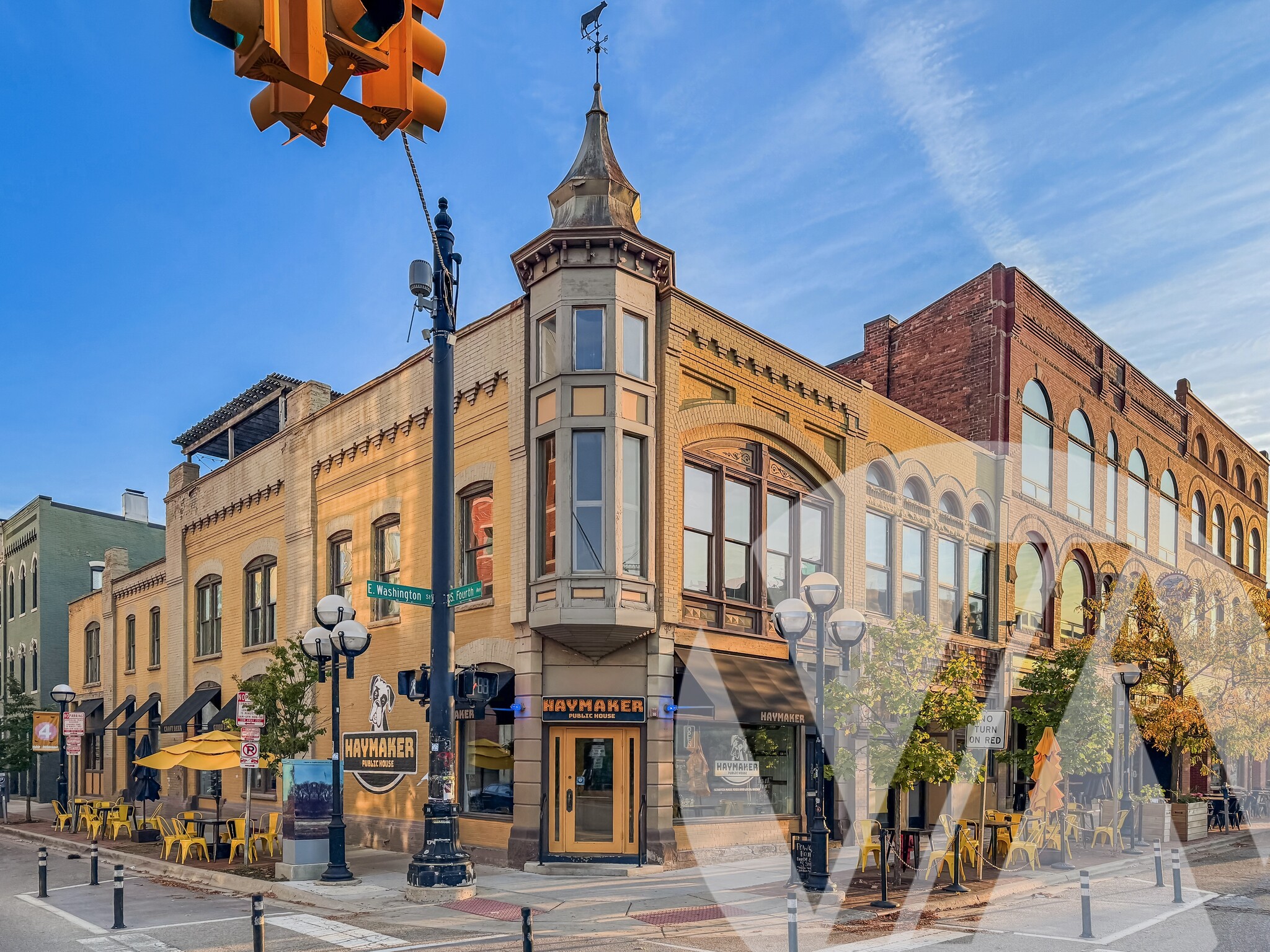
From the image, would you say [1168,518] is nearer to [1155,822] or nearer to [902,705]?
[1155,822]

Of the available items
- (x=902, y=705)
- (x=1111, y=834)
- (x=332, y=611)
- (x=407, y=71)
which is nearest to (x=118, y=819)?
(x=332, y=611)

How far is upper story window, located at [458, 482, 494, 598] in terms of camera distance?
1998 cm

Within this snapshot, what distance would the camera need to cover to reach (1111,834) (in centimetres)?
2208

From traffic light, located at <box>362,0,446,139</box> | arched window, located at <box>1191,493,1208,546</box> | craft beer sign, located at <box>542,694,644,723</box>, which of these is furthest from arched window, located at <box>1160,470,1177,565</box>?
traffic light, located at <box>362,0,446,139</box>

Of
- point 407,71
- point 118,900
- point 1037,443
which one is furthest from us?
point 1037,443

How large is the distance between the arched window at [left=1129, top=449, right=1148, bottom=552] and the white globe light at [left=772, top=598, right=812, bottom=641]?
977 inches

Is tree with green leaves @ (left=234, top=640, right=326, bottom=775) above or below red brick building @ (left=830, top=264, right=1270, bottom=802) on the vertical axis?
below

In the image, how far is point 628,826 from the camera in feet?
56.7

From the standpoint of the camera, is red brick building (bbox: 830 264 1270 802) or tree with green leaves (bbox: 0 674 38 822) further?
tree with green leaves (bbox: 0 674 38 822)

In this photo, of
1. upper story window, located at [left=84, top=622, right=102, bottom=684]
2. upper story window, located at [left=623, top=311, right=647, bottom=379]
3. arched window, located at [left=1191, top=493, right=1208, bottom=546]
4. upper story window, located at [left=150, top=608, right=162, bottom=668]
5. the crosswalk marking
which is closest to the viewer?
the crosswalk marking

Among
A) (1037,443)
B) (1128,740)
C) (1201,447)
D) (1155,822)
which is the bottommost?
(1155,822)

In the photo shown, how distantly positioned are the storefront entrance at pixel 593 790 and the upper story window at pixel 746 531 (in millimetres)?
2848

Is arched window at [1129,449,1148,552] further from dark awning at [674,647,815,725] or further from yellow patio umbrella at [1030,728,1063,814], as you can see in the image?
dark awning at [674,647,815,725]

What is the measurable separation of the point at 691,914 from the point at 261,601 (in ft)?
60.2
